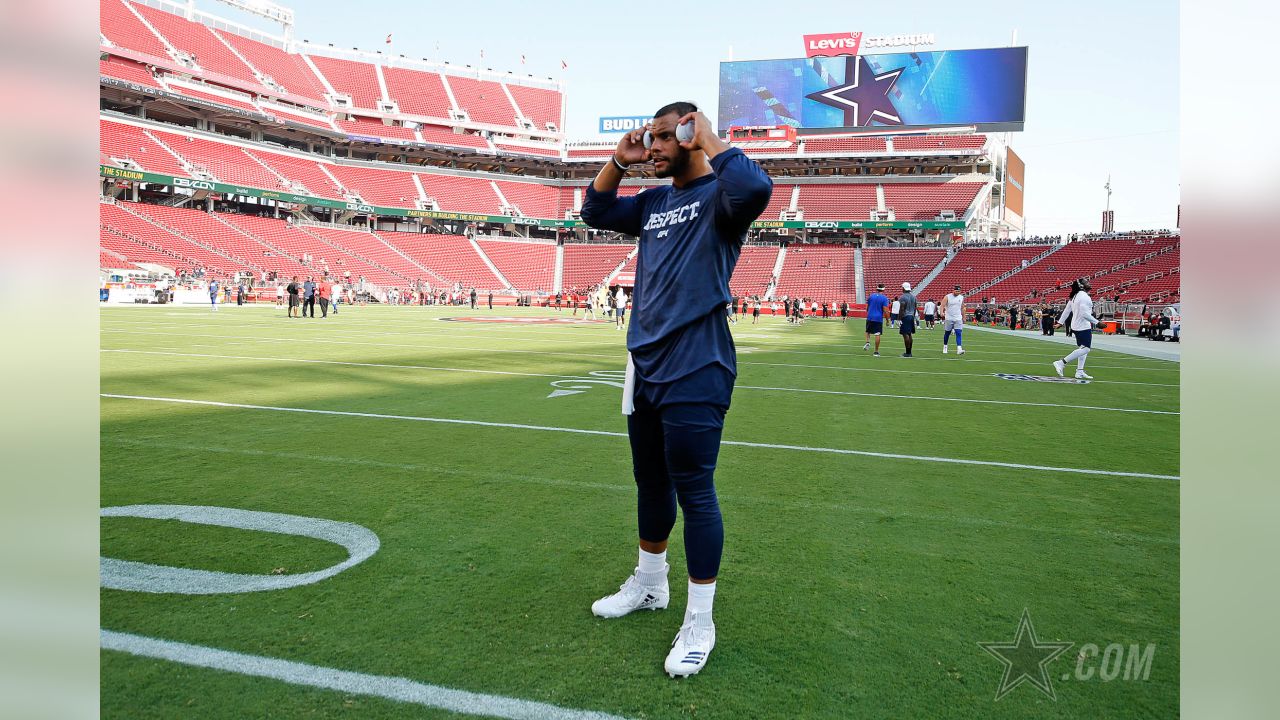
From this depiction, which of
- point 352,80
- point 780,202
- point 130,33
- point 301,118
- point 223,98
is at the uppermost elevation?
point 352,80

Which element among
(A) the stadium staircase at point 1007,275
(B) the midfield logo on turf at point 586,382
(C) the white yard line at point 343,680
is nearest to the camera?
(C) the white yard line at point 343,680

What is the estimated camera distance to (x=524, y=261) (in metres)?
67.3

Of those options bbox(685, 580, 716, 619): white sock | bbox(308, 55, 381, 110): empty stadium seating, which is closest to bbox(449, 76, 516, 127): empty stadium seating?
bbox(308, 55, 381, 110): empty stadium seating

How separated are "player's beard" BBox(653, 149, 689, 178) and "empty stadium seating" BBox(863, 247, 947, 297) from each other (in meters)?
56.4

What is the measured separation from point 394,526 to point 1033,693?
299cm

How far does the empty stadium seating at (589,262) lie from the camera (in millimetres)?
65000

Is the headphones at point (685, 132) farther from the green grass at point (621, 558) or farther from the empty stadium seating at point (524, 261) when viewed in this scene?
the empty stadium seating at point (524, 261)

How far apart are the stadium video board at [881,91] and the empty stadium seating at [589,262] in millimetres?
14793

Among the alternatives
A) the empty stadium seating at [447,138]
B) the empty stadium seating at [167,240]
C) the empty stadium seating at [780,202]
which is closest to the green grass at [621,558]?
the empty stadium seating at [167,240]

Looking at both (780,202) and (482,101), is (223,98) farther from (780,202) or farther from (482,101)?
(780,202)

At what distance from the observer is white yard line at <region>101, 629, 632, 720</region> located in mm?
2197

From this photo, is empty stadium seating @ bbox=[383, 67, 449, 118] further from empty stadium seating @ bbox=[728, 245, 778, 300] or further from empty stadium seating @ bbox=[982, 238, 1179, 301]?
empty stadium seating @ bbox=[982, 238, 1179, 301]

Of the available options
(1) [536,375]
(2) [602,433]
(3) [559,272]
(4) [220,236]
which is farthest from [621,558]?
(3) [559,272]

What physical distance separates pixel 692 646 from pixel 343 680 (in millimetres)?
1160
